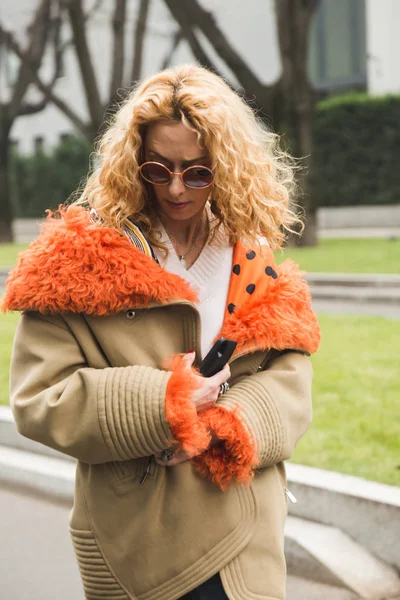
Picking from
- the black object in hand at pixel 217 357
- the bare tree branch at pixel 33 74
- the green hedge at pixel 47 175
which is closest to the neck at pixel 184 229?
the black object in hand at pixel 217 357

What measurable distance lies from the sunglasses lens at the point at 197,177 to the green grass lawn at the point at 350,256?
30.8ft

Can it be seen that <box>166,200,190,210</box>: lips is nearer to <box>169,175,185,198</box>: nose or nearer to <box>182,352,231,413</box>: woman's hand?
<box>169,175,185,198</box>: nose

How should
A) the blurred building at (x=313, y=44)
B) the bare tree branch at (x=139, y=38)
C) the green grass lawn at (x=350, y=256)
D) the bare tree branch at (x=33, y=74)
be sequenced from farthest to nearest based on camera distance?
the blurred building at (x=313, y=44), the bare tree branch at (x=33, y=74), the bare tree branch at (x=139, y=38), the green grass lawn at (x=350, y=256)

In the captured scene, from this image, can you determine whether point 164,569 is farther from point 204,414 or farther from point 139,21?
point 139,21

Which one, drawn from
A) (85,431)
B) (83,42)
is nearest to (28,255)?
(85,431)

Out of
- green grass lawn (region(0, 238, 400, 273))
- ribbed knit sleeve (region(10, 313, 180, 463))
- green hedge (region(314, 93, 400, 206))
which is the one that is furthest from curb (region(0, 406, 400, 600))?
green hedge (region(314, 93, 400, 206))

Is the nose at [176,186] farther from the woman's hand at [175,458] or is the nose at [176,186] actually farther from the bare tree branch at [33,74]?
the bare tree branch at [33,74]

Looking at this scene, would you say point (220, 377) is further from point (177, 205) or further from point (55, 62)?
point (55, 62)

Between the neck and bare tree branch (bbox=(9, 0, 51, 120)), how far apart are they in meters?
21.2

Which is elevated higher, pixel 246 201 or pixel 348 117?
pixel 246 201

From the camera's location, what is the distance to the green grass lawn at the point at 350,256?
1270 centimetres

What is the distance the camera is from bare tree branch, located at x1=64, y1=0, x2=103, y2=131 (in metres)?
18.9

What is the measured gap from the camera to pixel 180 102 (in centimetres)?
186

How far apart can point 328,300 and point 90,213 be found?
8.95 meters
